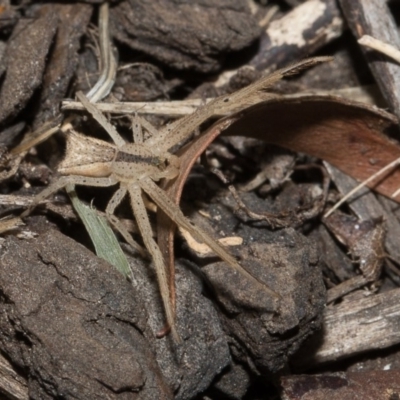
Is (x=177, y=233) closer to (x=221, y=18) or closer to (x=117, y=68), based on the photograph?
(x=117, y=68)

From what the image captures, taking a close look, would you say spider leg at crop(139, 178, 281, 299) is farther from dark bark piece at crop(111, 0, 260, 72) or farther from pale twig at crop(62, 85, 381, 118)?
dark bark piece at crop(111, 0, 260, 72)

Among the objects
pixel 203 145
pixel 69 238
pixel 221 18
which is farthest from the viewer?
pixel 221 18

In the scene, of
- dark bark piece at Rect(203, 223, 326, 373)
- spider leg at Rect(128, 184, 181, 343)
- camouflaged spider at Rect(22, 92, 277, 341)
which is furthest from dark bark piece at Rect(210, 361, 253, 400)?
camouflaged spider at Rect(22, 92, 277, 341)

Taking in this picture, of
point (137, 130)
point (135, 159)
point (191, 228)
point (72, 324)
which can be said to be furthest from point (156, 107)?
point (72, 324)

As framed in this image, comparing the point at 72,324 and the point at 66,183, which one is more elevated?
the point at 66,183

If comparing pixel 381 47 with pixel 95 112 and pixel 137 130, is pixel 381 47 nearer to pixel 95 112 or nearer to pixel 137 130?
pixel 137 130

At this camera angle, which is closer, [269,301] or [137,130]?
[269,301]

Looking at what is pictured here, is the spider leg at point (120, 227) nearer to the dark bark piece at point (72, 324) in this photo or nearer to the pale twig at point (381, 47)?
the dark bark piece at point (72, 324)

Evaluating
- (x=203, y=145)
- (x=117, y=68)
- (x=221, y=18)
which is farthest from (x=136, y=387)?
(x=221, y=18)
